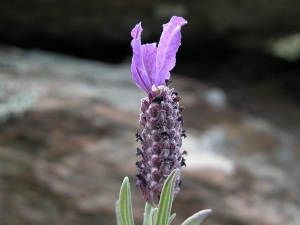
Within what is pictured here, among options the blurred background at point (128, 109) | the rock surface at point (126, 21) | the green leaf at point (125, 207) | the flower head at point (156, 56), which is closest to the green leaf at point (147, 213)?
the green leaf at point (125, 207)

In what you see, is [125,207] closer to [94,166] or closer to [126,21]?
[94,166]

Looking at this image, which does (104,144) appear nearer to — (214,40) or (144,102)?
(144,102)

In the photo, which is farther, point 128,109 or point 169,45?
point 128,109

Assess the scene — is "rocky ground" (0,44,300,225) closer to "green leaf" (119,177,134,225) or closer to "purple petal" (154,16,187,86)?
"green leaf" (119,177,134,225)

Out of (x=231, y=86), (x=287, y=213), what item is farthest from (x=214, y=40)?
(x=287, y=213)

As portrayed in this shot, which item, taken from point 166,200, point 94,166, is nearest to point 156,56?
point 166,200

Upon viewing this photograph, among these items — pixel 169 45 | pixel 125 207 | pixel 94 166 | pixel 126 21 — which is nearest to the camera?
pixel 169 45

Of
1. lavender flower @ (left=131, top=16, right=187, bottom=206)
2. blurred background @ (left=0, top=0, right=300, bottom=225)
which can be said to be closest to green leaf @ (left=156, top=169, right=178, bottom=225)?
lavender flower @ (left=131, top=16, right=187, bottom=206)
